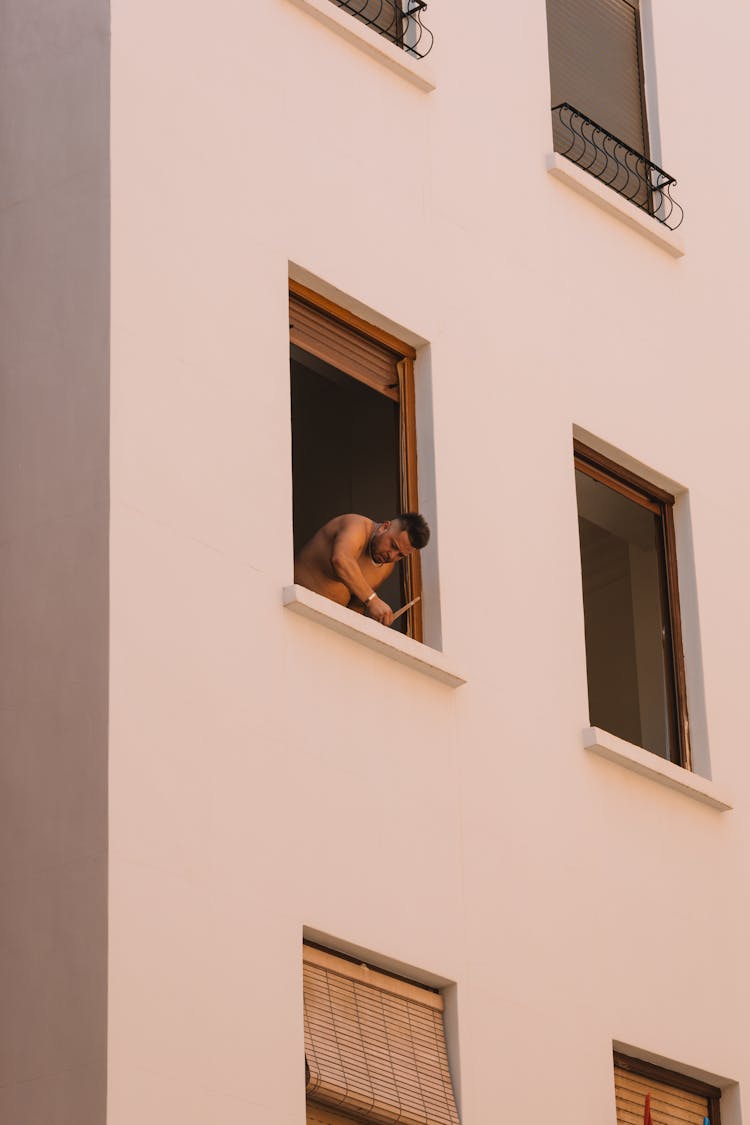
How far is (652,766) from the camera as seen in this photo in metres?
14.7

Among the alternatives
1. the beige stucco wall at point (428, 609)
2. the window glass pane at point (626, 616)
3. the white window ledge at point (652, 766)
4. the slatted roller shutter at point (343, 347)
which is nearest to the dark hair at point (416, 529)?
the beige stucco wall at point (428, 609)

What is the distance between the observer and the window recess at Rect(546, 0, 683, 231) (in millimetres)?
16688

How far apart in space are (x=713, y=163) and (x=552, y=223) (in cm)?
243

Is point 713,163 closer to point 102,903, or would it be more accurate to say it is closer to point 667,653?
point 667,653

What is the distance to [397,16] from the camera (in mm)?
15414

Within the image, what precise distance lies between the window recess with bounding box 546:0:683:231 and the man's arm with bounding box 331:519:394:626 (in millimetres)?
4040

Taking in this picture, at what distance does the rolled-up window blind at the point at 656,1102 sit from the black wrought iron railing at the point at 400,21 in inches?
254

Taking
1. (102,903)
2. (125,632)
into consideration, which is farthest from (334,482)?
(102,903)

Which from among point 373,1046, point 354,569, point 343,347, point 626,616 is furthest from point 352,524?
point 626,616

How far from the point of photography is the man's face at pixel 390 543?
13586 millimetres

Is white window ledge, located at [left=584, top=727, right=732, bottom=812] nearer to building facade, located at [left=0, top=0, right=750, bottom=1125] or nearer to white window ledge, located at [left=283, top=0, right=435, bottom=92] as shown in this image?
building facade, located at [left=0, top=0, right=750, bottom=1125]

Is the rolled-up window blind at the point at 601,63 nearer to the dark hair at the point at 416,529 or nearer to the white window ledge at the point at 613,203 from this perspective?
the white window ledge at the point at 613,203

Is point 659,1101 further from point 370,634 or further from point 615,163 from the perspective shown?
point 615,163

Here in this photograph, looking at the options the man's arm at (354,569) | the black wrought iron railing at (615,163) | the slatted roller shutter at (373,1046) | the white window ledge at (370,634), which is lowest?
the slatted roller shutter at (373,1046)
